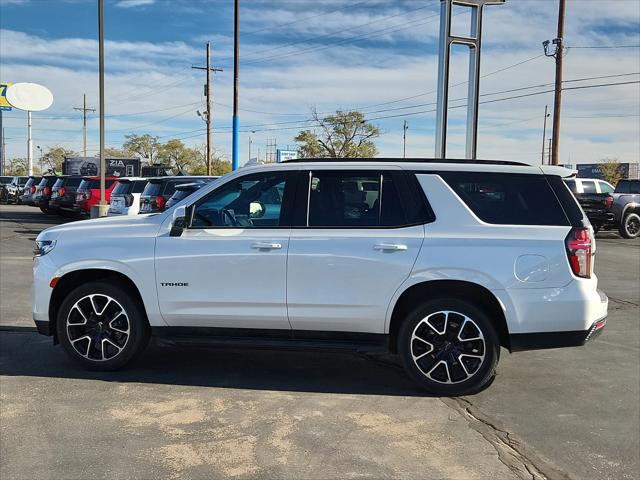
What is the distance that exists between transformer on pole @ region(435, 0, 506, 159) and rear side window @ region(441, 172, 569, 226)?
4352 mm

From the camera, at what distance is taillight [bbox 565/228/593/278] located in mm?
4523

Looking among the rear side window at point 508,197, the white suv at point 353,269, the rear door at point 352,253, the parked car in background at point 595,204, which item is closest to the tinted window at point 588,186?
the parked car in background at point 595,204

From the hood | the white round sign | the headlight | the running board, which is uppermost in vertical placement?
the white round sign

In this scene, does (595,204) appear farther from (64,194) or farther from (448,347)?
(64,194)

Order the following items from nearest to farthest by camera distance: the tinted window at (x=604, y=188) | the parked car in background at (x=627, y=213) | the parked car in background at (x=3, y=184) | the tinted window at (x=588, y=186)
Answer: the parked car in background at (x=627, y=213) → the tinted window at (x=588, y=186) → the tinted window at (x=604, y=188) → the parked car in background at (x=3, y=184)

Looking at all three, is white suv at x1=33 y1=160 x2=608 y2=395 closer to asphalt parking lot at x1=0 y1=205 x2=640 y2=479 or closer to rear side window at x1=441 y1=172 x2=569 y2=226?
rear side window at x1=441 y1=172 x2=569 y2=226

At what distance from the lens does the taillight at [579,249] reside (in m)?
4.52

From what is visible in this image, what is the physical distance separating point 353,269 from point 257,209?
0.97m

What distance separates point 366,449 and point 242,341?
1487 millimetres

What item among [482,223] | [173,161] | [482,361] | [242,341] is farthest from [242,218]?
[173,161]

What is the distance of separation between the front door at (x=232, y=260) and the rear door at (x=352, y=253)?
0.50 feet

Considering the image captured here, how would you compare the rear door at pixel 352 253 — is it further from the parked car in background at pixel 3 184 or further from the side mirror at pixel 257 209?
the parked car in background at pixel 3 184

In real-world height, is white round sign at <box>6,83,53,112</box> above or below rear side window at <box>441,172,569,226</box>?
above

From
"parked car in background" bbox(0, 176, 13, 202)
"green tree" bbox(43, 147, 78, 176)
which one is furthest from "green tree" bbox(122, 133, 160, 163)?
"parked car in background" bbox(0, 176, 13, 202)
